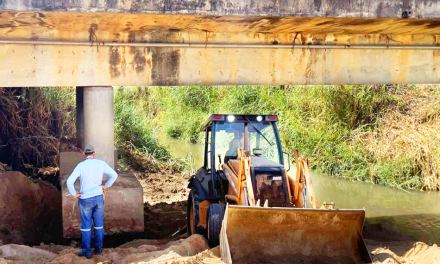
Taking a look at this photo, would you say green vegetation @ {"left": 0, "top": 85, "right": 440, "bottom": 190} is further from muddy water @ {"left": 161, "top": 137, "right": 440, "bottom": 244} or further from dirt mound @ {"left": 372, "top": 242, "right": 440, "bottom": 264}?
dirt mound @ {"left": 372, "top": 242, "right": 440, "bottom": 264}

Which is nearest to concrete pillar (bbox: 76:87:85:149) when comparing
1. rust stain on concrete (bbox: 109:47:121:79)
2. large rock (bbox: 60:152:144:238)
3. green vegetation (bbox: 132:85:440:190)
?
large rock (bbox: 60:152:144:238)

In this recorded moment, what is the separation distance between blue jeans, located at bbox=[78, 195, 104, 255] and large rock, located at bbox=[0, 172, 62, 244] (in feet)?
7.37

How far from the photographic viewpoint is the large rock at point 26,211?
32.3ft

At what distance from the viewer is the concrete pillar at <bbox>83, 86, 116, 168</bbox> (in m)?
9.34

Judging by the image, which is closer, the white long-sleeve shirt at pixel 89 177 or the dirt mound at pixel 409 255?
the dirt mound at pixel 409 255

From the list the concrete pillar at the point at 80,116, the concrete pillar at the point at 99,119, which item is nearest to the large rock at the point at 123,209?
the concrete pillar at the point at 99,119

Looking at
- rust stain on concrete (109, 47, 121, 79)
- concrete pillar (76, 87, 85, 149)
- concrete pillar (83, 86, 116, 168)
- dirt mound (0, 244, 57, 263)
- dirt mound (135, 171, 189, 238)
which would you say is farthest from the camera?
concrete pillar (76, 87, 85, 149)

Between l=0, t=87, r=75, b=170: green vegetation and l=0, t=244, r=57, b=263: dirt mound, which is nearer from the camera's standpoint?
l=0, t=244, r=57, b=263: dirt mound

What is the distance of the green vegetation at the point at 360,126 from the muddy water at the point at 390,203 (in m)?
0.55

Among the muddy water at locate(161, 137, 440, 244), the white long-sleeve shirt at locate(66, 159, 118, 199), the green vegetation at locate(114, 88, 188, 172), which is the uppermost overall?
the white long-sleeve shirt at locate(66, 159, 118, 199)

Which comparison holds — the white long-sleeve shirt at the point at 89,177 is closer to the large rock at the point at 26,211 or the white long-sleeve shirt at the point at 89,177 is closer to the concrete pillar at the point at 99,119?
the concrete pillar at the point at 99,119

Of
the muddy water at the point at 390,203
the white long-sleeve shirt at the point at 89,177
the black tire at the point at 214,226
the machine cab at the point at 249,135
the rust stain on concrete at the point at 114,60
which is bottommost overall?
the muddy water at the point at 390,203

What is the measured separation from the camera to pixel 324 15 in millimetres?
8406

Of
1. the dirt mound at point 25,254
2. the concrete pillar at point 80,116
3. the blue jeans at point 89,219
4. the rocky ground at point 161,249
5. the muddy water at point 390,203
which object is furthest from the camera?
the concrete pillar at point 80,116
